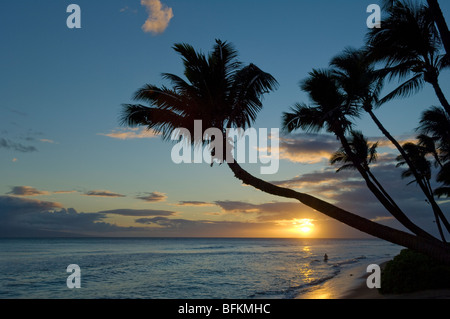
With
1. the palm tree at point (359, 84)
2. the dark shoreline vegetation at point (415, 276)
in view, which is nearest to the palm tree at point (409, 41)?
the palm tree at point (359, 84)

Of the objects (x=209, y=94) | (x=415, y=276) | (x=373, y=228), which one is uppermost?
(x=209, y=94)

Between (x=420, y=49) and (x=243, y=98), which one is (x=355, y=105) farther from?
(x=243, y=98)

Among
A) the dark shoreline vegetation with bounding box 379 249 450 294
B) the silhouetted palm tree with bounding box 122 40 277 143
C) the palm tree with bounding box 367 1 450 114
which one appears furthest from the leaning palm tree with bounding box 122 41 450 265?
the dark shoreline vegetation with bounding box 379 249 450 294

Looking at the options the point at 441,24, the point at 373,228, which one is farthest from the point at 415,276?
the point at 441,24

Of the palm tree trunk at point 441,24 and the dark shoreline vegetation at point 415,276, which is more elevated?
the palm tree trunk at point 441,24

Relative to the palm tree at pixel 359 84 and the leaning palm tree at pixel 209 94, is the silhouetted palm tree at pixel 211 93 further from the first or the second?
the palm tree at pixel 359 84

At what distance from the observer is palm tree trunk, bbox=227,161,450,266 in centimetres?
528

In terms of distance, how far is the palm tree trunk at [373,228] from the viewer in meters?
5.28

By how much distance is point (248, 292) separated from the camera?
19.9 meters

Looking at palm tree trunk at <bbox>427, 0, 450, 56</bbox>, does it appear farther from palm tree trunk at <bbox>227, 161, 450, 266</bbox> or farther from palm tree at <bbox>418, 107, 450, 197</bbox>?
palm tree at <bbox>418, 107, 450, 197</bbox>

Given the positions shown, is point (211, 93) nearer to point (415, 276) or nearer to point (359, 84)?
point (359, 84)

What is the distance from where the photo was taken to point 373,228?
5.55m
